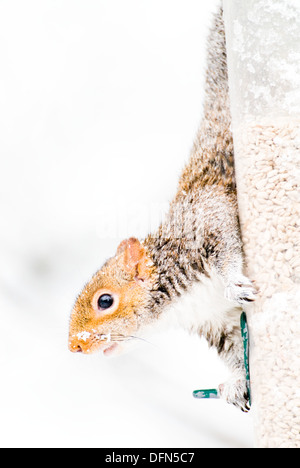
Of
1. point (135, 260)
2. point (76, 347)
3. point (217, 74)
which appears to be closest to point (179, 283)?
point (135, 260)

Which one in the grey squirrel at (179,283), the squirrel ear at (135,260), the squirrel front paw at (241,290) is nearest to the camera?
the squirrel front paw at (241,290)

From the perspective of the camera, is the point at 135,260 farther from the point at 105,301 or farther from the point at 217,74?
the point at 217,74

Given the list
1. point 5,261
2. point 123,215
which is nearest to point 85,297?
point 123,215

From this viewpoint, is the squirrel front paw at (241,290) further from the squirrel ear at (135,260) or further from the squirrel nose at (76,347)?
the squirrel nose at (76,347)

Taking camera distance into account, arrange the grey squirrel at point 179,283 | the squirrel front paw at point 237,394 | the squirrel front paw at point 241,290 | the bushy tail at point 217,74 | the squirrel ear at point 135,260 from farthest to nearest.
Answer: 1. the bushy tail at point 217,74
2. the squirrel ear at point 135,260
3. the grey squirrel at point 179,283
4. the squirrel front paw at point 237,394
5. the squirrel front paw at point 241,290

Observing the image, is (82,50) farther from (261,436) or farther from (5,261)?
(261,436)

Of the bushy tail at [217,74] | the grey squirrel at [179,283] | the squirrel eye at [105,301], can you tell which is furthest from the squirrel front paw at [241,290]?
the bushy tail at [217,74]

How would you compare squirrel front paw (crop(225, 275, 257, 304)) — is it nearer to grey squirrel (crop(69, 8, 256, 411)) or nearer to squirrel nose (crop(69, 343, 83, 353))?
grey squirrel (crop(69, 8, 256, 411))
